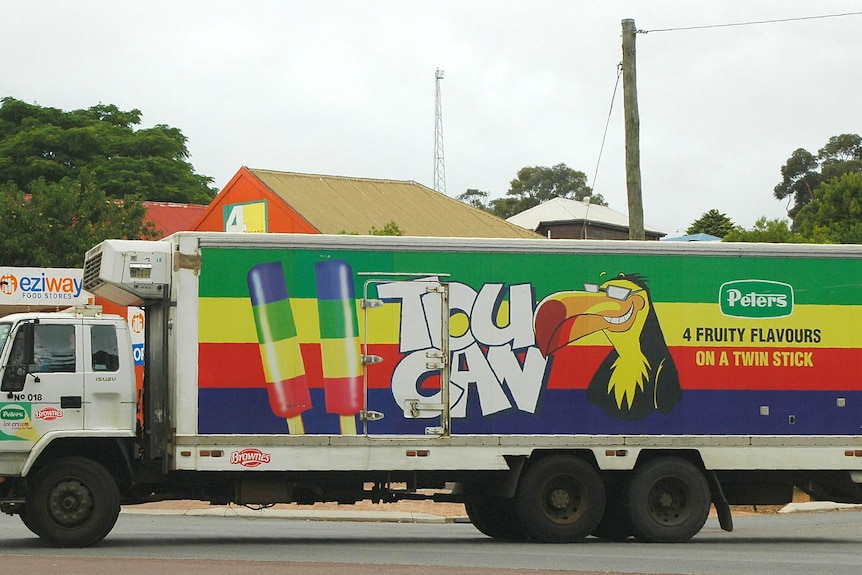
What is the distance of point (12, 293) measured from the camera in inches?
1216

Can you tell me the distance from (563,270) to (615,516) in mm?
2943

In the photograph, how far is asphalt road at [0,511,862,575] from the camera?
1157 cm

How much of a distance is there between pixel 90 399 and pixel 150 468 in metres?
1.07

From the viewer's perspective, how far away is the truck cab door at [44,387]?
42.4 ft

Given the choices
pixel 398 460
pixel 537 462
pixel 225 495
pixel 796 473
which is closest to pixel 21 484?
pixel 225 495

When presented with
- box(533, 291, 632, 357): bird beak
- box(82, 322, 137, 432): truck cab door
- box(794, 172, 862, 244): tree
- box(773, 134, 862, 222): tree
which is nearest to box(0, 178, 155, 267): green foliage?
box(82, 322, 137, 432): truck cab door

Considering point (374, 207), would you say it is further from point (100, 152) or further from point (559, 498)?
point (100, 152)

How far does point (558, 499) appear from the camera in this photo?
46.0 ft

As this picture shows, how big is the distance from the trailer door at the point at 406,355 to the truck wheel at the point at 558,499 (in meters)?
1.14

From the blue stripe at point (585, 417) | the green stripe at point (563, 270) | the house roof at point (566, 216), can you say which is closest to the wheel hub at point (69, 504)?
the blue stripe at point (585, 417)

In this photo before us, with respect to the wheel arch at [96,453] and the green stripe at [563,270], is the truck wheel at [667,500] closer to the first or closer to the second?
the green stripe at [563,270]

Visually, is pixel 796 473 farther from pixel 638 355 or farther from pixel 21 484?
pixel 21 484

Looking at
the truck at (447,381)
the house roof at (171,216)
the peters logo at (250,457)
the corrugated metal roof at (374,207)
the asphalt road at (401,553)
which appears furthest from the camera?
the house roof at (171,216)

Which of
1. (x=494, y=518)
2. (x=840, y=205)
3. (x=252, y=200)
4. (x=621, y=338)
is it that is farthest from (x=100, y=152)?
(x=621, y=338)
